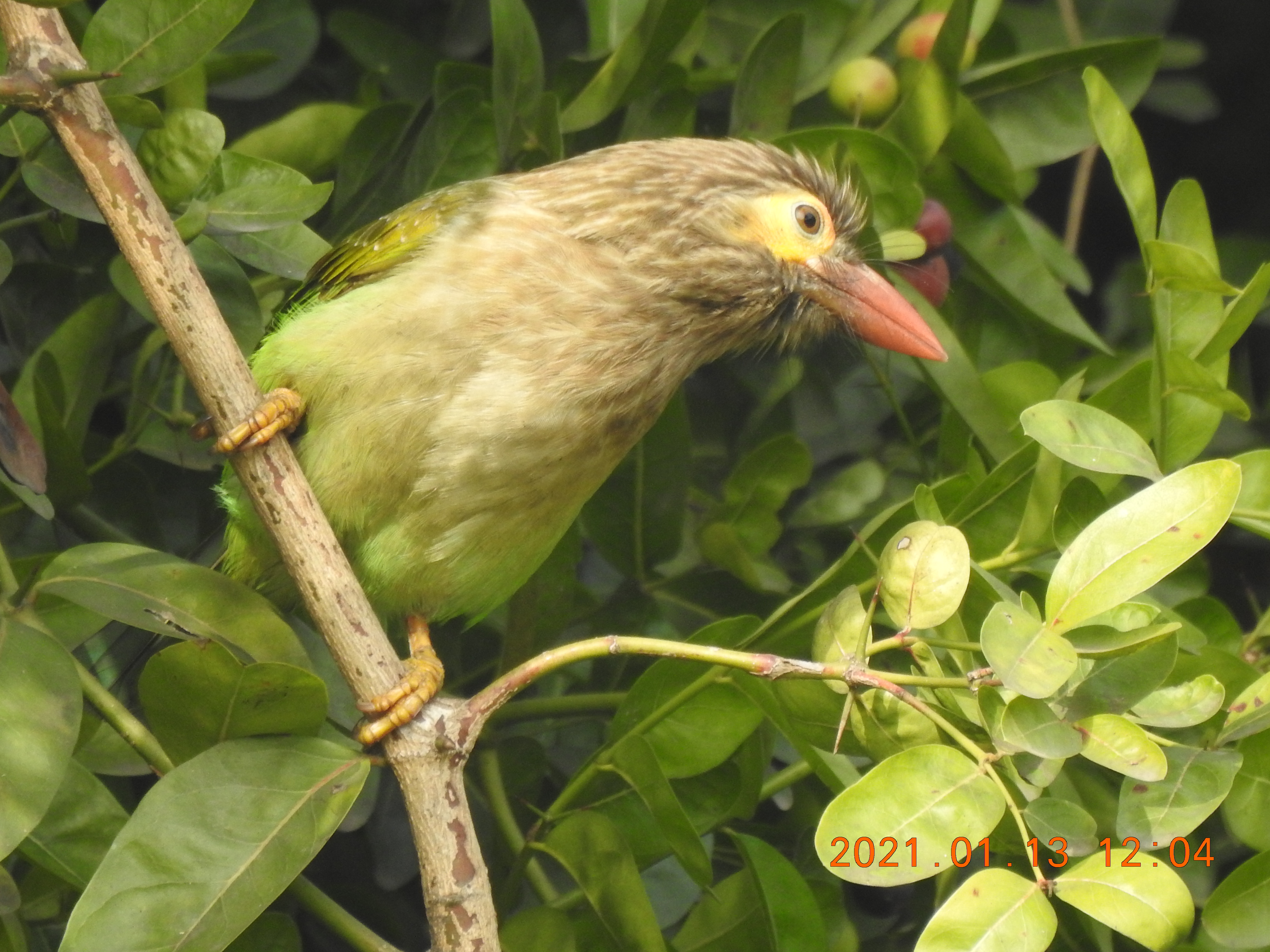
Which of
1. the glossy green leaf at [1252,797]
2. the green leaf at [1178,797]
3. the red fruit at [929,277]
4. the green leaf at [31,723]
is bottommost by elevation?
the glossy green leaf at [1252,797]

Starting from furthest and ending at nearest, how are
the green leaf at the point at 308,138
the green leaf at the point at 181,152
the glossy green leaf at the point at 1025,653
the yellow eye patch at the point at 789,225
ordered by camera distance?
the green leaf at the point at 308,138
the yellow eye patch at the point at 789,225
the green leaf at the point at 181,152
the glossy green leaf at the point at 1025,653

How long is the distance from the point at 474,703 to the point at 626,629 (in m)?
0.77

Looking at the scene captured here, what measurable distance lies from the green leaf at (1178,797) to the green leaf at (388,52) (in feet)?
5.76

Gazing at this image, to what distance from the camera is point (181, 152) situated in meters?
1.78

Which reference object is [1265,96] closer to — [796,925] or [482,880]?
[796,925]

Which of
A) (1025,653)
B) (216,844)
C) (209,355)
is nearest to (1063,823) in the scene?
(1025,653)

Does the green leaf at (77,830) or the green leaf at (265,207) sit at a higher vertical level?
the green leaf at (265,207)

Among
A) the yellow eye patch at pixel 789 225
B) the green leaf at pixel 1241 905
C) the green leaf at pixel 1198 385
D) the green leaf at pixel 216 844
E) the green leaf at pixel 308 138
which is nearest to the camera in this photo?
the green leaf at pixel 216 844

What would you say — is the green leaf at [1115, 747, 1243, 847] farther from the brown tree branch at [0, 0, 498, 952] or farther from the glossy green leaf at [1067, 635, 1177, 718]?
the brown tree branch at [0, 0, 498, 952]

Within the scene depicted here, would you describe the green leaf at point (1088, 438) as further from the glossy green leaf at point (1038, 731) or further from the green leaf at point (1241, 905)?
the green leaf at point (1241, 905)

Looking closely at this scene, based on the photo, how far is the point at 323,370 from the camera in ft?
6.21

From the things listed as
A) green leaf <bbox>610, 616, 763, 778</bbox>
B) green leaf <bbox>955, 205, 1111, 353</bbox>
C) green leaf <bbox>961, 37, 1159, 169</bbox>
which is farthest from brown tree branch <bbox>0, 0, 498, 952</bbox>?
green leaf <bbox>961, 37, 1159, 169</bbox>
